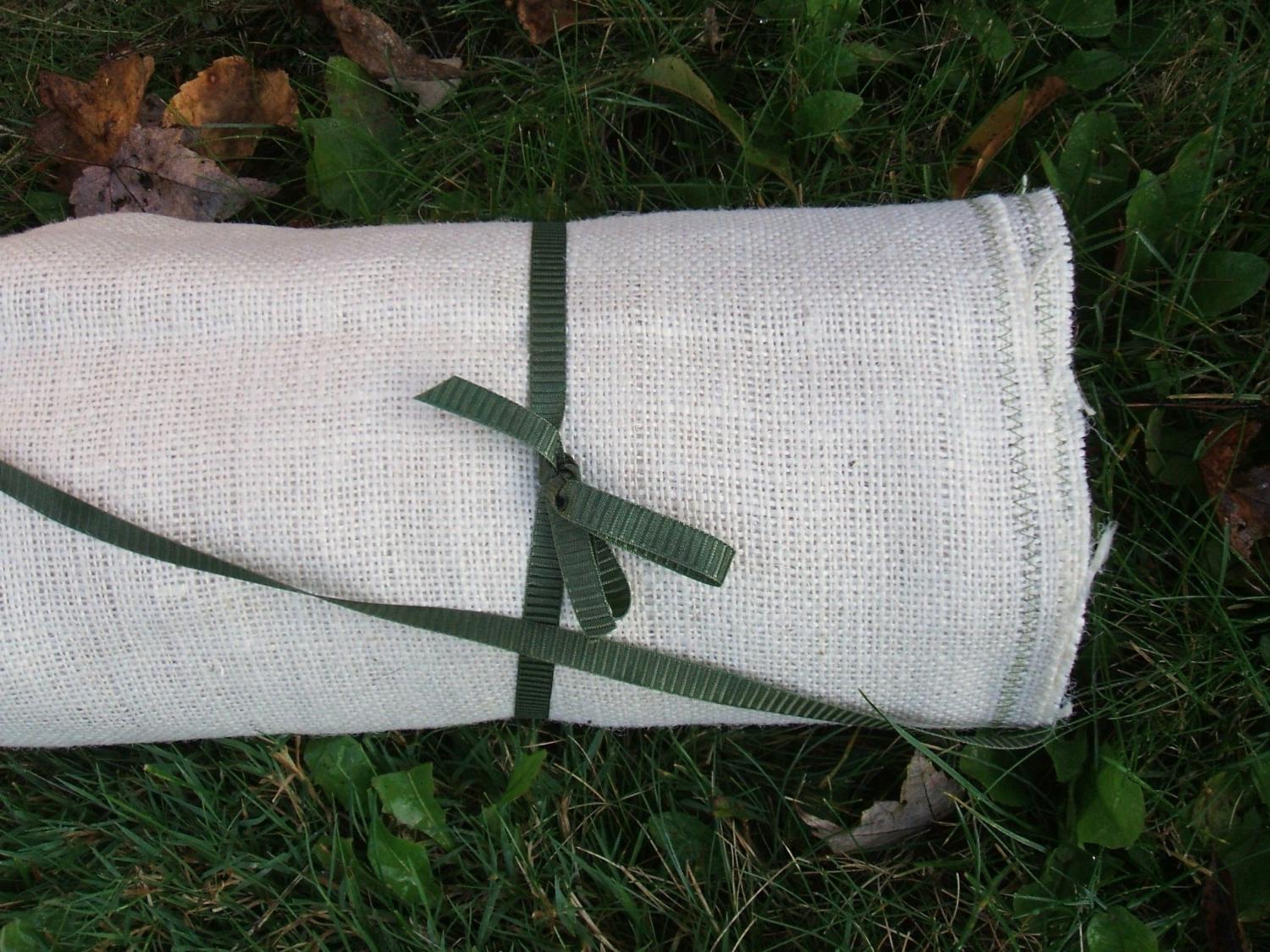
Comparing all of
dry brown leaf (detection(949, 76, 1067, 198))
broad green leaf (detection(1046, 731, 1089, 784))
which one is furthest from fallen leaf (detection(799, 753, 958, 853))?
dry brown leaf (detection(949, 76, 1067, 198))

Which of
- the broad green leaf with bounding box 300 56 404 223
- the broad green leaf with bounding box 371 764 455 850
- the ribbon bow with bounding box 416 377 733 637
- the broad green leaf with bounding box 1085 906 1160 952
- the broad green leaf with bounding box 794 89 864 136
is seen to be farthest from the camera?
the broad green leaf with bounding box 300 56 404 223

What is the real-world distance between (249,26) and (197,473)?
1.00 m

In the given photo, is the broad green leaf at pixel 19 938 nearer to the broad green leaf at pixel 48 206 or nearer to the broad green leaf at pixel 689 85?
the broad green leaf at pixel 48 206

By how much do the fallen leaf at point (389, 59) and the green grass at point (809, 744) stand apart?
52mm

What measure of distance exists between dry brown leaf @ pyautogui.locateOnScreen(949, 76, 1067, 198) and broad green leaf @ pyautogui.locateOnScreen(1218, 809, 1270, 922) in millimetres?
954

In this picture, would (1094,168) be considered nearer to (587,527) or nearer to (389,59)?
(587,527)

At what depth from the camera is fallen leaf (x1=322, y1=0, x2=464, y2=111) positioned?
1539 millimetres

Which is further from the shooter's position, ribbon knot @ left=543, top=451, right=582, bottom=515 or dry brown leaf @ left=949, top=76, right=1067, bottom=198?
dry brown leaf @ left=949, top=76, right=1067, bottom=198

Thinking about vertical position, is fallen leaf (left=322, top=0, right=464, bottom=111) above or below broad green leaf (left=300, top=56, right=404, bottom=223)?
above

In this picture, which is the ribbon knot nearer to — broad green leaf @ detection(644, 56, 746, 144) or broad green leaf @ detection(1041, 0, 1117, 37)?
broad green leaf @ detection(644, 56, 746, 144)

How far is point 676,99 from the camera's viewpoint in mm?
1517

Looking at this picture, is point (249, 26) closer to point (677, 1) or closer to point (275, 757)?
point (677, 1)

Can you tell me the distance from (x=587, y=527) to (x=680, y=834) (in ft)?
1.85

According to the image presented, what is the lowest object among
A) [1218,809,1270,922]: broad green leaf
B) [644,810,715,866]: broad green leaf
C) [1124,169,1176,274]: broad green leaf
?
[644,810,715,866]: broad green leaf
